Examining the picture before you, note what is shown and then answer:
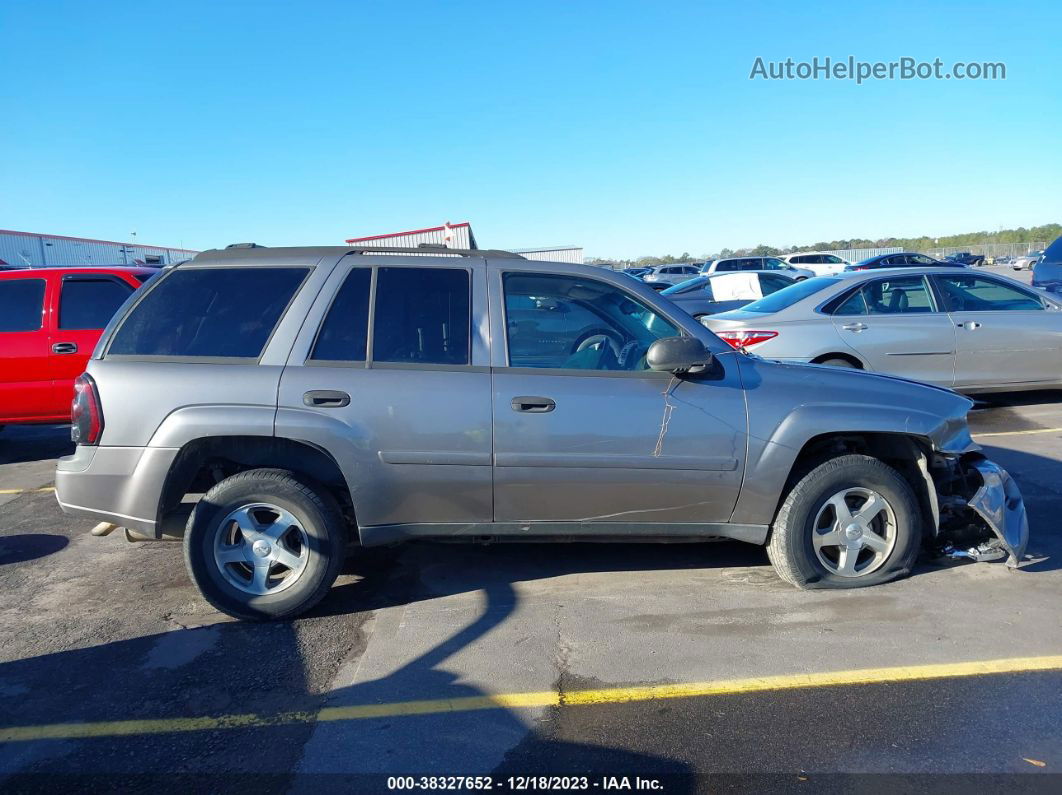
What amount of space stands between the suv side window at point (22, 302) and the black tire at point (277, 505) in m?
4.93

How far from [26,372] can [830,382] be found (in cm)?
714

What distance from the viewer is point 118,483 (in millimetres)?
3709

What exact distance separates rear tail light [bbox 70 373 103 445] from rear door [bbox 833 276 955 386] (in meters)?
6.71

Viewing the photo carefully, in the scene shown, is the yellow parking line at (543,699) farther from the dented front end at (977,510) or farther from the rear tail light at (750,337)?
the rear tail light at (750,337)

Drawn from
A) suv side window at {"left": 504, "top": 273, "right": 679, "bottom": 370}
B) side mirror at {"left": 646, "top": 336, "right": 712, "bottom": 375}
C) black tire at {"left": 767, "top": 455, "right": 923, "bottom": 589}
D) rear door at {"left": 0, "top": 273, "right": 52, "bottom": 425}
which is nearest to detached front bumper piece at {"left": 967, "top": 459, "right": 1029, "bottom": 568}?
black tire at {"left": 767, "top": 455, "right": 923, "bottom": 589}

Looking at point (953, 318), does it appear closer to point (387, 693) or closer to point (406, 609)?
point (406, 609)

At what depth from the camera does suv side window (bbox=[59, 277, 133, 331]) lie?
741 centimetres

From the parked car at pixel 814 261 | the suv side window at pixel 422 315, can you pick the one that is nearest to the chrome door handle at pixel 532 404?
the suv side window at pixel 422 315

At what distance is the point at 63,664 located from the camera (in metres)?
3.46

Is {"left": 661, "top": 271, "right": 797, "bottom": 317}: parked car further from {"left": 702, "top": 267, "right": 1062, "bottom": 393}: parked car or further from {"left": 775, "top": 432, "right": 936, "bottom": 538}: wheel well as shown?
{"left": 775, "top": 432, "right": 936, "bottom": 538}: wheel well

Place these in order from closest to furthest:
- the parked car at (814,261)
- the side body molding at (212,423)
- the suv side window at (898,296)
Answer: the side body molding at (212,423) → the suv side window at (898,296) → the parked car at (814,261)

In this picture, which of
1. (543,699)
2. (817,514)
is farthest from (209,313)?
(817,514)

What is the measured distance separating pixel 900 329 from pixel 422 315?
5.97m

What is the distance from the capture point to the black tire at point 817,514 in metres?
3.94
